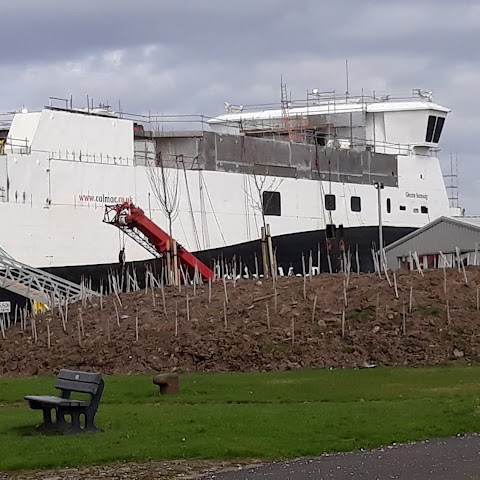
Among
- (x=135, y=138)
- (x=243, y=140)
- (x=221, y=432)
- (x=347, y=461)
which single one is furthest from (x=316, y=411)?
(x=243, y=140)

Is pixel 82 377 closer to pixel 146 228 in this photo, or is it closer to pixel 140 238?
pixel 146 228

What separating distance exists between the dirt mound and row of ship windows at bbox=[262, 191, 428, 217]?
94.7 feet

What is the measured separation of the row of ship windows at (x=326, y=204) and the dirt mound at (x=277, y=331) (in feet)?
94.7

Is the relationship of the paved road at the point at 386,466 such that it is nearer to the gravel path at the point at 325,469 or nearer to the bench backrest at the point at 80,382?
the gravel path at the point at 325,469

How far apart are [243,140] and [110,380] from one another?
1377 inches

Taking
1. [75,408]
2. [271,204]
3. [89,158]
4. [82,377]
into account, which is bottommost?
[75,408]

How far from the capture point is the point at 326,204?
5972 cm

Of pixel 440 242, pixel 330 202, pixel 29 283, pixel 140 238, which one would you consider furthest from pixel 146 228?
pixel 330 202

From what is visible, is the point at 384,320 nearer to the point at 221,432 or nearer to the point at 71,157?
the point at 221,432

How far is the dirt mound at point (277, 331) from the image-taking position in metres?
23.2

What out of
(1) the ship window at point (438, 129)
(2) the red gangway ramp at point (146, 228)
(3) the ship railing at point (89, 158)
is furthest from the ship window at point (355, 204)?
(2) the red gangway ramp at point (146, 228)

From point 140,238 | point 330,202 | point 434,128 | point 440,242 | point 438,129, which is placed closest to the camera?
point 140,238

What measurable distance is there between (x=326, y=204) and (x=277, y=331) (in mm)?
36038

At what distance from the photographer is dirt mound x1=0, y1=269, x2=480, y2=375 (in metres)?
23.2
